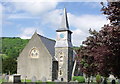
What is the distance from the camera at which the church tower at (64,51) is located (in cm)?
4150

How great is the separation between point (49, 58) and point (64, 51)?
11.7 ft

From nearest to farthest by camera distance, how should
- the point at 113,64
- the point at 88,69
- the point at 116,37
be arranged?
the point at 116,37 < the point at 113,64 < the point at 88,69

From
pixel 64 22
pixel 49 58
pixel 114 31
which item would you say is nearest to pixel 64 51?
pixel 49 58

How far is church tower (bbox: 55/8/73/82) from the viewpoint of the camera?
41.5 meters

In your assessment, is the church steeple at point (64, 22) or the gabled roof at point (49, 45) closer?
the gabled roof at point (49, 45)

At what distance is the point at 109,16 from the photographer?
302 inches

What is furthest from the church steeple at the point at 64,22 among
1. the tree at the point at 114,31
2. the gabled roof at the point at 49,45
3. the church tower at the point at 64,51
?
the tree at the point at 114,31

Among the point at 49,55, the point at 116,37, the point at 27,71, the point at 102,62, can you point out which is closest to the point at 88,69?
the point at 102,62

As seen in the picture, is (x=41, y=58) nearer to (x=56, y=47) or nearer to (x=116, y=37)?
(x=56, y=47)

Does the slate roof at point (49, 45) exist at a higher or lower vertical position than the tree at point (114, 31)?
higher

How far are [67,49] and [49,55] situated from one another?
390cm

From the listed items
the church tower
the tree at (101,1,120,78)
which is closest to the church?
the church tower

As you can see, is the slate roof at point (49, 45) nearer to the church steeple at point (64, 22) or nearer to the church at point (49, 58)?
the church at point (49, 58)

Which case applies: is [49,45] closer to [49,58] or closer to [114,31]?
[49,58]
